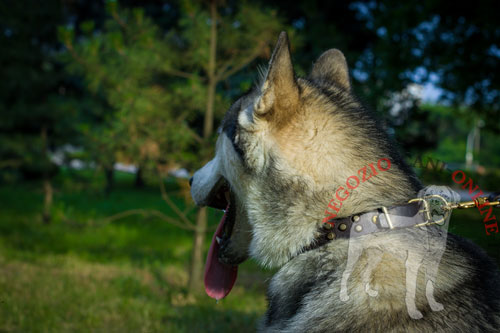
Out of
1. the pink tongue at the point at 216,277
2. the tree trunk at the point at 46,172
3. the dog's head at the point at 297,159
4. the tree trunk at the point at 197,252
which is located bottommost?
the tree trunk at the point at 46,172

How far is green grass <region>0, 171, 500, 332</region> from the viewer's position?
3.78 m

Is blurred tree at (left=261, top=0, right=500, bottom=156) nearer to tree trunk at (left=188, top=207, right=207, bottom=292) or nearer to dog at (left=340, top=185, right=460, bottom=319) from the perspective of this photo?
tree trunk at (left=188, top=207, right=207, bottom=292)

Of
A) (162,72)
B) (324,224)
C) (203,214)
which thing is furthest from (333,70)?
(162,72)

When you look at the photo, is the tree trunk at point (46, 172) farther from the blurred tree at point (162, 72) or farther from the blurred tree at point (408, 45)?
the blurred tree at point (408, 45)

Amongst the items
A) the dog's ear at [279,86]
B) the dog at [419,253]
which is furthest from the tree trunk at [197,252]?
the dog at [419,253]

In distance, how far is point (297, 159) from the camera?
1847 millimetres

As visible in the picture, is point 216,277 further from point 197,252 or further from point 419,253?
point 197,252

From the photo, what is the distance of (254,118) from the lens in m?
1.91

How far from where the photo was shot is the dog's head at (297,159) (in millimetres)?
1795

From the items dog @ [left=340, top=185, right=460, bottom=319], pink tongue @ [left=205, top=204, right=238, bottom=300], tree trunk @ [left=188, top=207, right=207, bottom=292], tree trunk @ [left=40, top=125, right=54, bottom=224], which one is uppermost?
dog @ [left=340, top=185, right=460, bottom=319]

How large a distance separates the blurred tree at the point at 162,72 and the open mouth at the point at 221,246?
2027 mm

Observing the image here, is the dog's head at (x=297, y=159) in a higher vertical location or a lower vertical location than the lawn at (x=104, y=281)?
higher

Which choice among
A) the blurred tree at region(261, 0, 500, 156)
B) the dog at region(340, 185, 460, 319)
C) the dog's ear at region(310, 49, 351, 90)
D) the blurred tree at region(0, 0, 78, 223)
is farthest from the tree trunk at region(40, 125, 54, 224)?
the dog at region(340, 185, 460, 319)

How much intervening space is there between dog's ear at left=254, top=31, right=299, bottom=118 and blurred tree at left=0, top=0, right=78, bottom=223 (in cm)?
814
